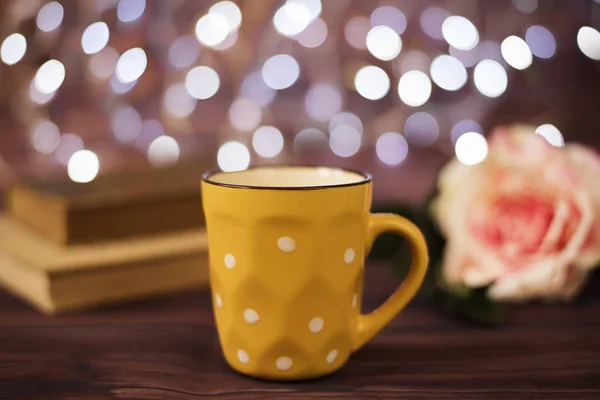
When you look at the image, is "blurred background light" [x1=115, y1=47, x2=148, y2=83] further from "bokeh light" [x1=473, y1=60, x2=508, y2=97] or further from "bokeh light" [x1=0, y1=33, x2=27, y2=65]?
"bokeh light" [x1=473, y1=60, x2=508, y2=97]

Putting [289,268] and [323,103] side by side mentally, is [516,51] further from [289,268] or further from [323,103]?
[289,268]

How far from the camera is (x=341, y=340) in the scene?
463 millimetres

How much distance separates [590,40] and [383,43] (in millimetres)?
366

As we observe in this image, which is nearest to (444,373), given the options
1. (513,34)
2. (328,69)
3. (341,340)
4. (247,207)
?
(341,340)

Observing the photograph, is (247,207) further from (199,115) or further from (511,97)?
(511,97)

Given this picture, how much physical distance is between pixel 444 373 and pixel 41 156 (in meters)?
0.99

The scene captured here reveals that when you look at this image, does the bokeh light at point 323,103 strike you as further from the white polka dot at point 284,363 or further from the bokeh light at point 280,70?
the white polka dot at point 284,363

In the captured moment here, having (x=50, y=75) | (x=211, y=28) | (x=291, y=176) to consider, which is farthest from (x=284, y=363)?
(x=211, y=28)

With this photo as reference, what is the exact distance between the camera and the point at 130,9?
928 millimetres

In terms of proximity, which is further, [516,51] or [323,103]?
[323,103]

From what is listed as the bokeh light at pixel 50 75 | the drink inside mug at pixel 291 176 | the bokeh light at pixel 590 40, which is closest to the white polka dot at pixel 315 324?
the drink inside mug at pixel 291 176

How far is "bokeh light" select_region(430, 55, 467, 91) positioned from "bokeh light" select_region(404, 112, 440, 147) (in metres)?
0.18

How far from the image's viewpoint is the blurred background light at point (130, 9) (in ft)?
3.02

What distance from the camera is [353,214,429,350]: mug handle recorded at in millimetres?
472
